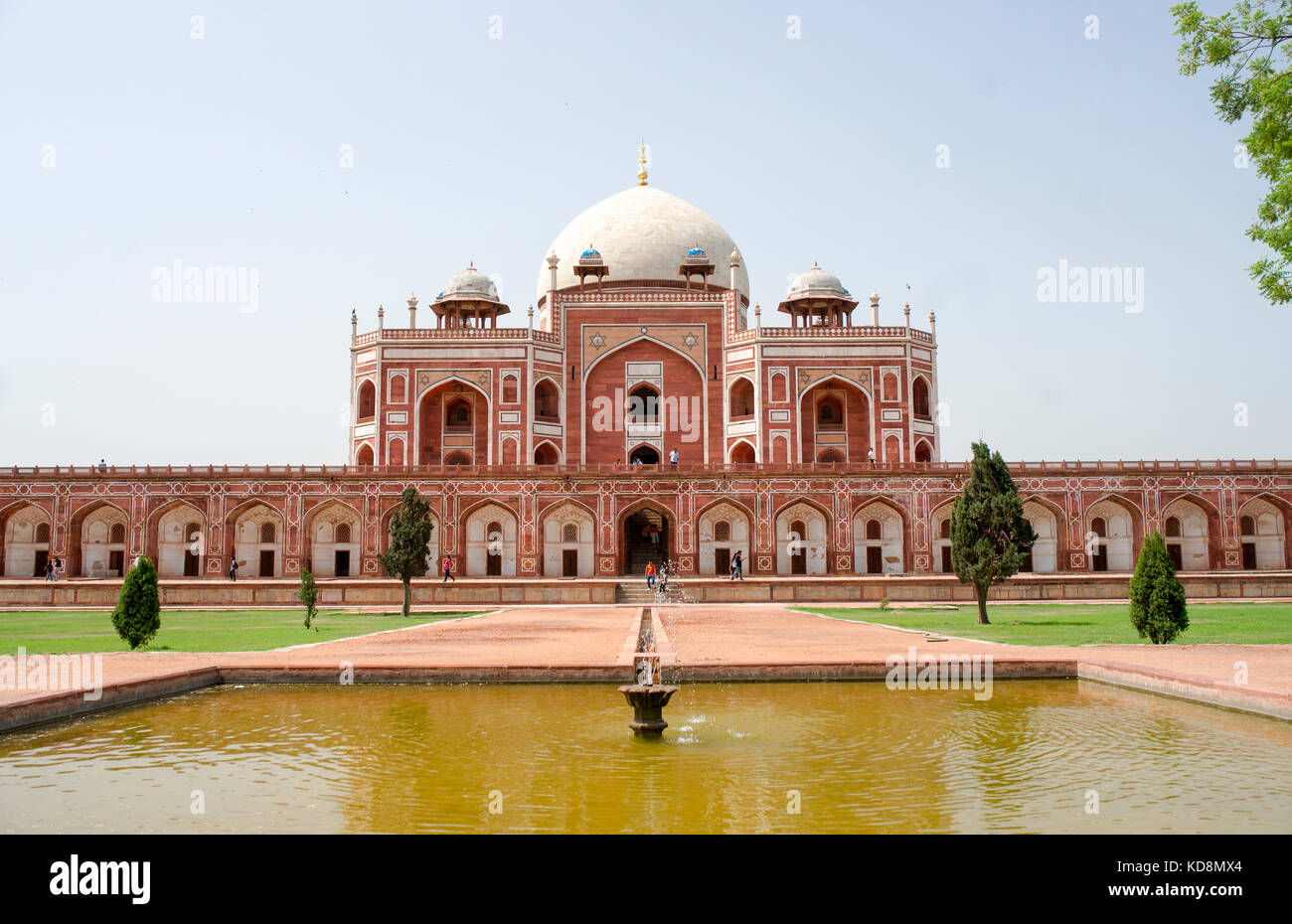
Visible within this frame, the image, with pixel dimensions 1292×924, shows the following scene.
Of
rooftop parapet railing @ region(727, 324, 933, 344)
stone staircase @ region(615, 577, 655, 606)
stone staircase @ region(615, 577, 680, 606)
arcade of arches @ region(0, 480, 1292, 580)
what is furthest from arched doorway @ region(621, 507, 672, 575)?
rooftop parapet railing @ region(727, 324, 933, 344)

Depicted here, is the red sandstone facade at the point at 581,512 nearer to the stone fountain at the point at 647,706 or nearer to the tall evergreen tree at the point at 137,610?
the tall evergreen tree at the point at 137,610

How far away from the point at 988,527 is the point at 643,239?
908 inches

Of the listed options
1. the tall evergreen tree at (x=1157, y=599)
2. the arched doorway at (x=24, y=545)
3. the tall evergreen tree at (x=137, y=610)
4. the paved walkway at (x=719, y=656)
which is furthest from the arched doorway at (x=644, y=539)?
the tall evergreen tree at (x=1157, y=599)

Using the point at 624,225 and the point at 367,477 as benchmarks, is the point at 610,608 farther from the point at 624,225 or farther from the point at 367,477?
the point at 624,225

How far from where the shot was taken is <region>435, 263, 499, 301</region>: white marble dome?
3334 cm

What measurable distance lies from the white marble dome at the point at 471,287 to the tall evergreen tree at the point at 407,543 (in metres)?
16.7

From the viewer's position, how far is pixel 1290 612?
15.7 metres

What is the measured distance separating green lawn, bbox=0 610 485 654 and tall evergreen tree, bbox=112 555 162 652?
0.55 feet

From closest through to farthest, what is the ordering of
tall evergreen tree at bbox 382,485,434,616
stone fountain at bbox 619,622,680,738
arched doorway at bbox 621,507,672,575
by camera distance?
1. stone fountain at bbox 619,622,680,738
2. tall evergreen tree at bbox 382,485,434,616
3. arched doorway at bbox 621,507,672,575

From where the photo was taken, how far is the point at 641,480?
27.2 metres

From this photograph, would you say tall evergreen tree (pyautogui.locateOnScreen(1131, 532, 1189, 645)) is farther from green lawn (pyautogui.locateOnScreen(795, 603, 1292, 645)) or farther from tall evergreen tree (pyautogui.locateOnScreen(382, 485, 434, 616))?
tall evergreen tree (pyautogui.locateOnScreen(382, 485, 434, 616))

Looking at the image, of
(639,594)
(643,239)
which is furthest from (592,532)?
(643,239)

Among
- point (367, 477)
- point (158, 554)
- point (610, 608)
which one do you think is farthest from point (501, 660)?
point (158, 554)
